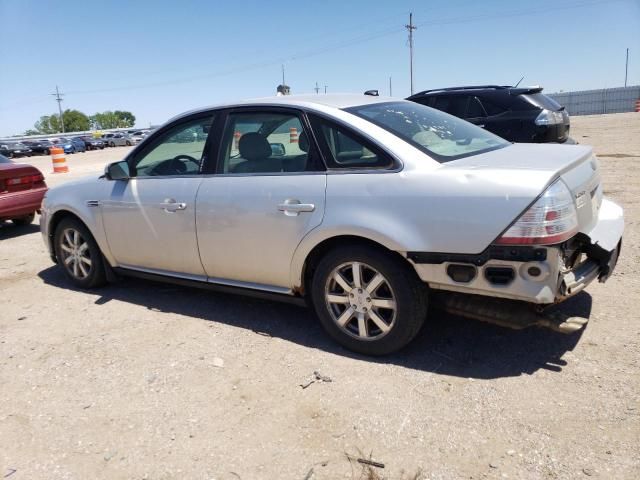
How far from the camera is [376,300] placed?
3.20m

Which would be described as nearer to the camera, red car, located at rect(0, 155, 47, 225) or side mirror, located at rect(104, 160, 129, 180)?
side mirror, located at rect(104, 160, 129, 180)

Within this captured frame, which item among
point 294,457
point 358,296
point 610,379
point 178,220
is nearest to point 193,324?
point 178,220

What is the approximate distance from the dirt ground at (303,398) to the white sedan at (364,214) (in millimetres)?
326

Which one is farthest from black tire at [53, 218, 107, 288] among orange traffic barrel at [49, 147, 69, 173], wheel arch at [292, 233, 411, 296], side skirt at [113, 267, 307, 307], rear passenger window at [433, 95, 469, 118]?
orange traffic barrel at [49, 147, 69, 173]

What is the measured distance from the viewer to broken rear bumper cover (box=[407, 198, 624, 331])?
269cm

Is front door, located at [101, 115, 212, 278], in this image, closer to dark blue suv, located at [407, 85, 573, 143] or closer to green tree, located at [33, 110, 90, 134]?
dark blue suv, located at [407, 85, 573, 143]

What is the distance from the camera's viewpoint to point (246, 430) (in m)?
2.71

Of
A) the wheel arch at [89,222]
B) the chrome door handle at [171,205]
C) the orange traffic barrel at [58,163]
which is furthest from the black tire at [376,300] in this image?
the orange traffic barrel at [58,163]

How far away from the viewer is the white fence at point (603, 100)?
46.2m

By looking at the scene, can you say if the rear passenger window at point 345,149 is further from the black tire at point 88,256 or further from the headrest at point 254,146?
the black tire at point 88,256

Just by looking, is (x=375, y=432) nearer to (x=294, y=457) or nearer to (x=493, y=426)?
(x=294, y=457)

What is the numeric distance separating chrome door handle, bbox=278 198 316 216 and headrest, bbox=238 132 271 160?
0.50 meters

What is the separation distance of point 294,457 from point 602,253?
214cm

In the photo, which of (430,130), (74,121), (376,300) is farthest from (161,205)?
(74,121)
